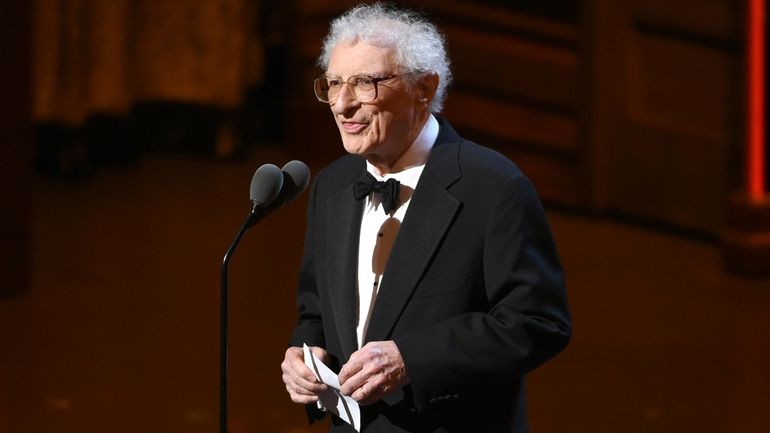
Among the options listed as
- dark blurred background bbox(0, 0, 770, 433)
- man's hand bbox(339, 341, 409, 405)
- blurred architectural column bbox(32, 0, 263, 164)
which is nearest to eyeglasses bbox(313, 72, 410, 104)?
man's hand bbox(339, 341, 409, 405)

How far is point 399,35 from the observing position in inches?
93.3

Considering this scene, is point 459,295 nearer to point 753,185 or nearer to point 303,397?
point 303,397

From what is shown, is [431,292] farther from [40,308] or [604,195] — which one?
[604,195]

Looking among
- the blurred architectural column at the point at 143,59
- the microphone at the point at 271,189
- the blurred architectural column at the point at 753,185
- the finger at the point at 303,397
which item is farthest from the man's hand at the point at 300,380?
the blurred architectural column at the point at 143,59

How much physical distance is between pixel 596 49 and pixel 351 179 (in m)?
4.75

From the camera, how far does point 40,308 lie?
5.65m

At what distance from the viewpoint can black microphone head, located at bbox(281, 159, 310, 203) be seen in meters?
2.41

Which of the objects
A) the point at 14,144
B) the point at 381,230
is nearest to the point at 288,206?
the point at 14,144

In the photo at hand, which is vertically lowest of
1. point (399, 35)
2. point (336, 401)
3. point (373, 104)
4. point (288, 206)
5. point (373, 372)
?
point (288, 206)

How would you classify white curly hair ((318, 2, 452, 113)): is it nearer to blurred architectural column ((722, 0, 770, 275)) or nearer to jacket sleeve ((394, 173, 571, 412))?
jacket sleeve ((394, 173, 571, 412))

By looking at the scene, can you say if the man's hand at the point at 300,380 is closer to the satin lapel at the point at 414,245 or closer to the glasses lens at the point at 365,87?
the satin lapel at the point at 414,245

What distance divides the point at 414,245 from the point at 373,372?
0.72 feet

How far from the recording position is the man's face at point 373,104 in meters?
2.36

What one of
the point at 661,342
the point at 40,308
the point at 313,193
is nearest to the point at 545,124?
the point at 661,342
